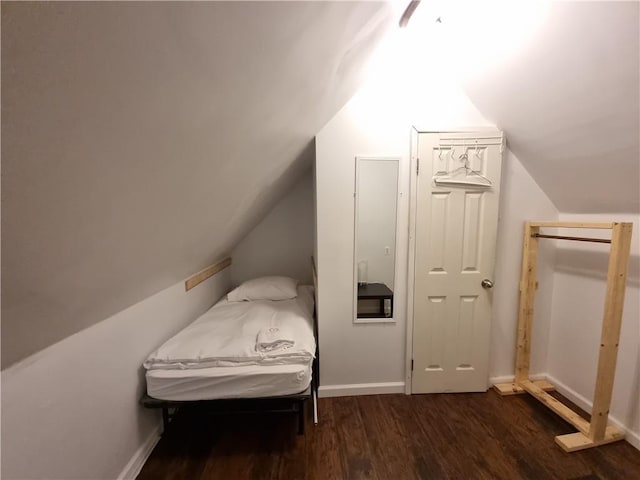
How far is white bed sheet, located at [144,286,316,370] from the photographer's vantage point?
157 centimetres

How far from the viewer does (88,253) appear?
2.68 feet

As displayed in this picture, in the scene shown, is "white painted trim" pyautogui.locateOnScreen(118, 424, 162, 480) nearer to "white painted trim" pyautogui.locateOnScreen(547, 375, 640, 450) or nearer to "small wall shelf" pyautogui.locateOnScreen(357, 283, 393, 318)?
"small wall shelf" pyautogui.locateOnScreen(357, 283, 393, 318)

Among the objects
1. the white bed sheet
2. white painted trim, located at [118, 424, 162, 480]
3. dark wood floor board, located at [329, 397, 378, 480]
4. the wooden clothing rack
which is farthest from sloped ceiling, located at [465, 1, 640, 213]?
white painted trim, located at [118, 424, 162, 480]

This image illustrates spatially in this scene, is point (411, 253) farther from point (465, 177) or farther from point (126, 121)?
point (126, 121)

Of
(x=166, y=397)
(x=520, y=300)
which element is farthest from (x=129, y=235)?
(x=520, y=300)

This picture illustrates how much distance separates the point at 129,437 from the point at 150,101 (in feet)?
5.88

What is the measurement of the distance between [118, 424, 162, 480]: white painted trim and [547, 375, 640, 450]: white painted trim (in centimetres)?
299

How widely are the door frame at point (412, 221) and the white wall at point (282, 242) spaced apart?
1390 mm

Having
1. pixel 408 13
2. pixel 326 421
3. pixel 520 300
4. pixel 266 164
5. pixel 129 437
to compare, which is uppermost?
pixel 408 13

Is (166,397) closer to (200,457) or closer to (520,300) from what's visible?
(200,457)

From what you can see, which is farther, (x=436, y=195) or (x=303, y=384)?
(x=436, y=195)

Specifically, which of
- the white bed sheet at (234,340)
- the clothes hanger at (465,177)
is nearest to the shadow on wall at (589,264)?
the clothes hanger at (465,177)

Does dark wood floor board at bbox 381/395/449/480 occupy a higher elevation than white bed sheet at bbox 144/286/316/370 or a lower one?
lower

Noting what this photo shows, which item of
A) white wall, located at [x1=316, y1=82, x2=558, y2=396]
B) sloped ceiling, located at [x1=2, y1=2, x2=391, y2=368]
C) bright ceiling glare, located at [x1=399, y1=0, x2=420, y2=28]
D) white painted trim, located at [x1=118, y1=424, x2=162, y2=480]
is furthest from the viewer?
white wall, located at [x1=316, y1=82, x2=558, y2=396]
